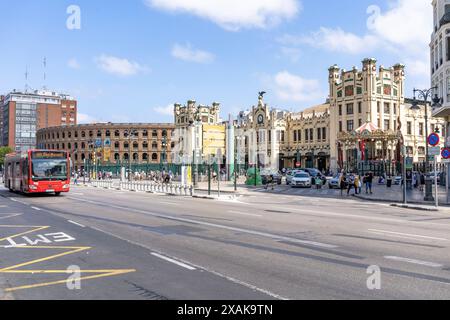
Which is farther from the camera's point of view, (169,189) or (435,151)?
(169,189)

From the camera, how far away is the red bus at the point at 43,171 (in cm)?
2813

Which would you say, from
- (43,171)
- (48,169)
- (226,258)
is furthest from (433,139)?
(43,171)

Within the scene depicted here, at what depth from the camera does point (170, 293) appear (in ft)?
22.1

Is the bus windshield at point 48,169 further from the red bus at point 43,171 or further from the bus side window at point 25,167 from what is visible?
the bus side window at point 25,167

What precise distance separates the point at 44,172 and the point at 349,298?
25704 mm

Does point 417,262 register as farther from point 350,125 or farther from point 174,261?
point 350,125

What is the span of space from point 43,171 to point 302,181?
24.9 meters

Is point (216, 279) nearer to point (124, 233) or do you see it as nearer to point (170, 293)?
point (170, 293)

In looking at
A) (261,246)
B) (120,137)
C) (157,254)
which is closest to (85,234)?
(157,254)

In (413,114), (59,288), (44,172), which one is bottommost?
(59,288)

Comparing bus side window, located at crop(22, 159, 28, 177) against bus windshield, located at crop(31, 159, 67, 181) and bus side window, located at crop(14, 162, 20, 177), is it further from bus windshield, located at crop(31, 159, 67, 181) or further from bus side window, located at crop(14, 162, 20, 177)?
bus side window, located at crop(14, 162, 20, 177)

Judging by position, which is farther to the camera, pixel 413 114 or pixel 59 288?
pixel 413 114

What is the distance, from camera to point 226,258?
9.26 m
